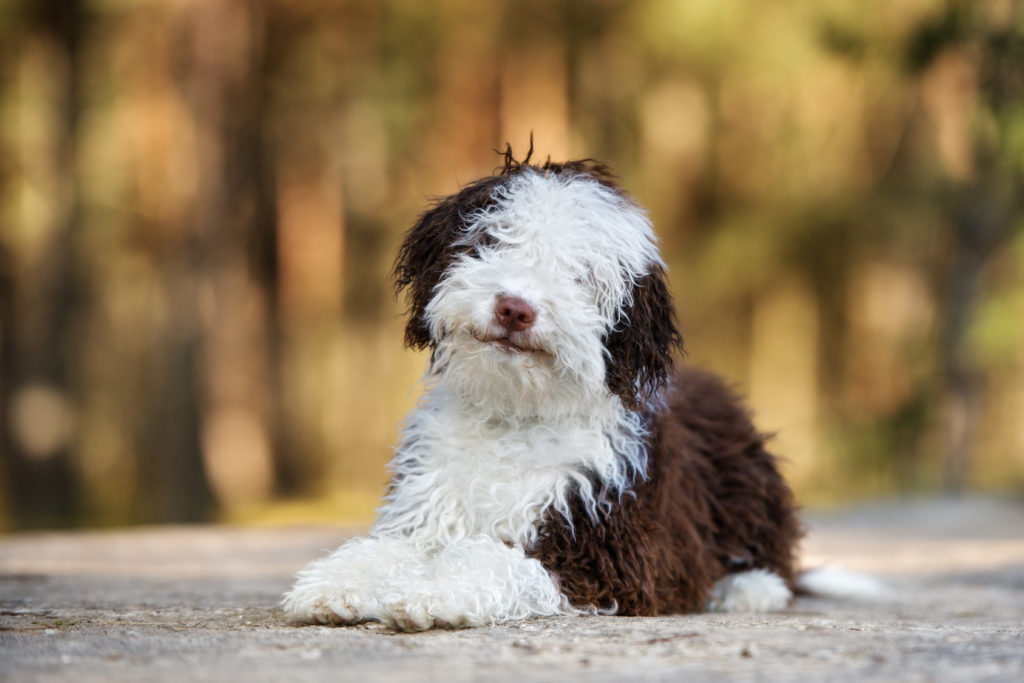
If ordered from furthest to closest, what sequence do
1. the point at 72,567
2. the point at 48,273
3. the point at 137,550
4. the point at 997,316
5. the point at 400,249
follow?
the point at 48,273 → the point at 997,316 → the point at 137,550 → the point at 72,567 → the point at 400,249

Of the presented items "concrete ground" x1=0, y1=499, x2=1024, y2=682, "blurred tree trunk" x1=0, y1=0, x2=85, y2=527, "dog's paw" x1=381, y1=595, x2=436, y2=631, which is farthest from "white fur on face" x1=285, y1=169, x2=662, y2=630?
"blurred tree trunk" x1=0, y1=0, x2=85, y2=527

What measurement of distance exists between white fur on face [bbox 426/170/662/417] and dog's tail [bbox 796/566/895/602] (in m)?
2.41

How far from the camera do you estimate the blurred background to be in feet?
54.8

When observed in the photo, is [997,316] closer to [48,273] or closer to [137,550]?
[137,550]

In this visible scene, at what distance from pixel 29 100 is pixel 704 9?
12.4 metres

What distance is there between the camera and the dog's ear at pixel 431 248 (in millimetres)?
4984

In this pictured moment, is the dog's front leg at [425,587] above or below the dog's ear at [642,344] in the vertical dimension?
below

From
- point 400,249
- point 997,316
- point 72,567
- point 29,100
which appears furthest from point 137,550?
point 29,100

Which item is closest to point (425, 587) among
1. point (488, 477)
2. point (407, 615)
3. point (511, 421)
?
point (407, 615)

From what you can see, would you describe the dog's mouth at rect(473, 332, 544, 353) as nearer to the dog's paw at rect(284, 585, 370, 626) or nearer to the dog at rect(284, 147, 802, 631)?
the dog at rect(284, 147, 802, 631)

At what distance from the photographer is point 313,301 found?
25.0 metres

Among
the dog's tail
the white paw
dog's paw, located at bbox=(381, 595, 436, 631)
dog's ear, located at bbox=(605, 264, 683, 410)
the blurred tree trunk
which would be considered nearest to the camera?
dog's paw, located at bbox=(381, 595, 436, 631)

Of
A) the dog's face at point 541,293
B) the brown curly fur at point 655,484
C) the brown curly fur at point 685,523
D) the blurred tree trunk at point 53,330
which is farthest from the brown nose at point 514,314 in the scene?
the blurred tree trunk at point 53,330

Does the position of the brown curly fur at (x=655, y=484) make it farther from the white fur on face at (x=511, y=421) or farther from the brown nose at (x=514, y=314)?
the brown nose at (x=514, y=314)
